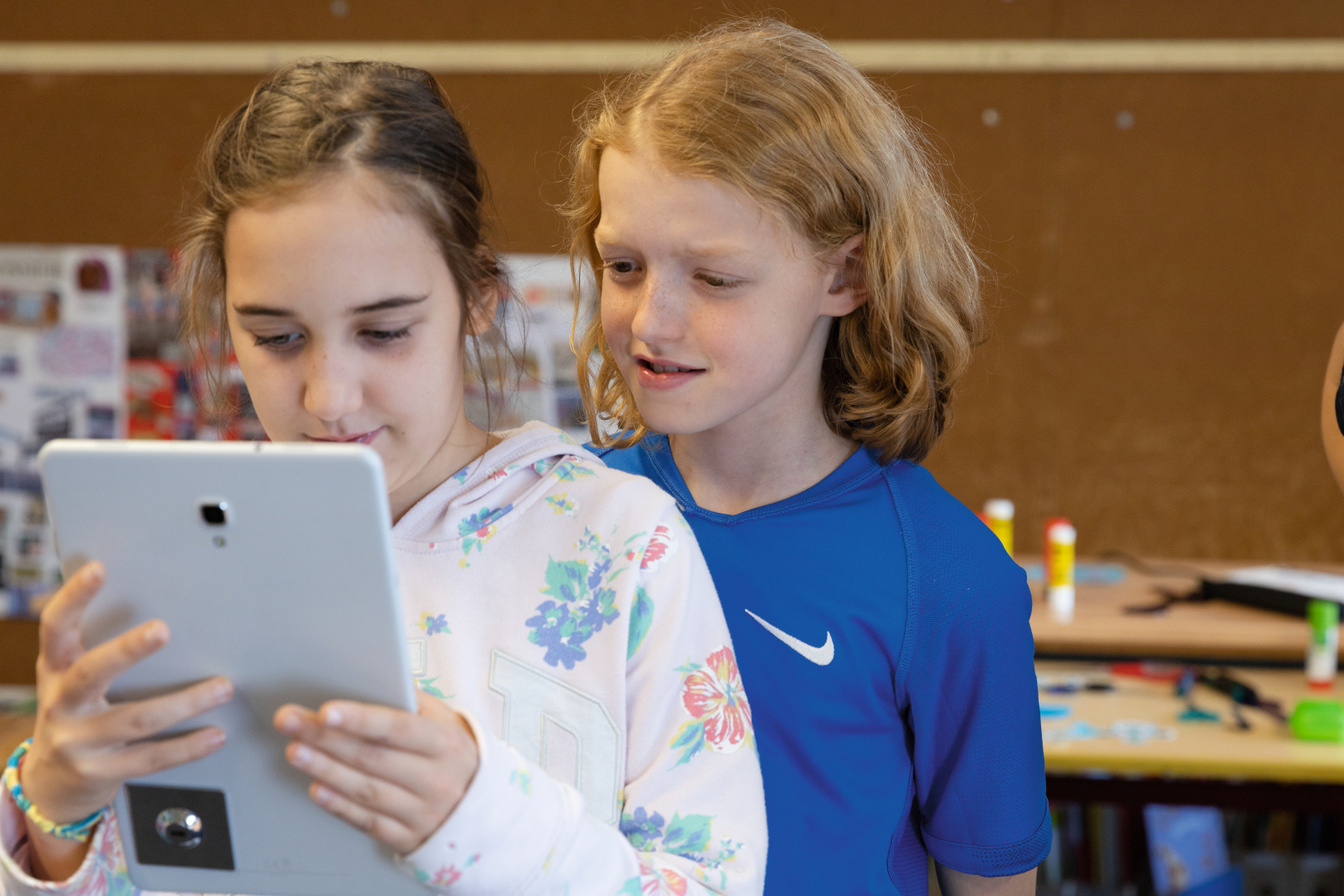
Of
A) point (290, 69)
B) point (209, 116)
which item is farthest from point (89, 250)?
point (290, 69)

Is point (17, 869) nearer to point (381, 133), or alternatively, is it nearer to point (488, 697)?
point (488, 697)

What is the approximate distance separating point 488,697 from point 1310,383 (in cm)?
289

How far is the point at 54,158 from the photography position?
328 centimetres

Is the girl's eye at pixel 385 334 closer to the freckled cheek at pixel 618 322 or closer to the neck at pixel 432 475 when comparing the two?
the neck at pixel 432 475

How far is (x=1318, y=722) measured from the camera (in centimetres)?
195

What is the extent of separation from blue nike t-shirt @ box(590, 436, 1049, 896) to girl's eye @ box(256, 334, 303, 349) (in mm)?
445

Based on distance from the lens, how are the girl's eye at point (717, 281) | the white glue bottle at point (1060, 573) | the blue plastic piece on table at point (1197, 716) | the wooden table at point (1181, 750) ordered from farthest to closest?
the white glue bottle at point (1060, 573) < the blue plastic piece on table at point (1197, 716) < the wooden table at point (1181, 750) < the girl's eye at point (717, 281)

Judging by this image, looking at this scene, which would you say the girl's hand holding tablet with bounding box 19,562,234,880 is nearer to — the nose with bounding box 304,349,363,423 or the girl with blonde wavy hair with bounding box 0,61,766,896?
the girl with blonde wavy hair with bounding box 0,61,766,896

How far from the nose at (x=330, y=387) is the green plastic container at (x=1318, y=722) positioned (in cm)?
179

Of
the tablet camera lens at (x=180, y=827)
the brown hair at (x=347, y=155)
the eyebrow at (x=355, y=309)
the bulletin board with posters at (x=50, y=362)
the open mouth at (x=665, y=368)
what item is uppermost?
the brown hair at (x=347, y=155)

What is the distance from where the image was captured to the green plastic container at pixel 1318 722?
1947 millimetres

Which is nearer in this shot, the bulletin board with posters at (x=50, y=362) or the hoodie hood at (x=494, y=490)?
the hoodie hood at (x=494, y=490)

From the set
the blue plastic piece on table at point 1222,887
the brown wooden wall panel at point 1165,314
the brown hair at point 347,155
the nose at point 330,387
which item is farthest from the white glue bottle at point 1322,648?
the nose at point 330,387

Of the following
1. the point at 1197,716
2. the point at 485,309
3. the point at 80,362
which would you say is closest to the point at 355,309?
the point at 485,309
